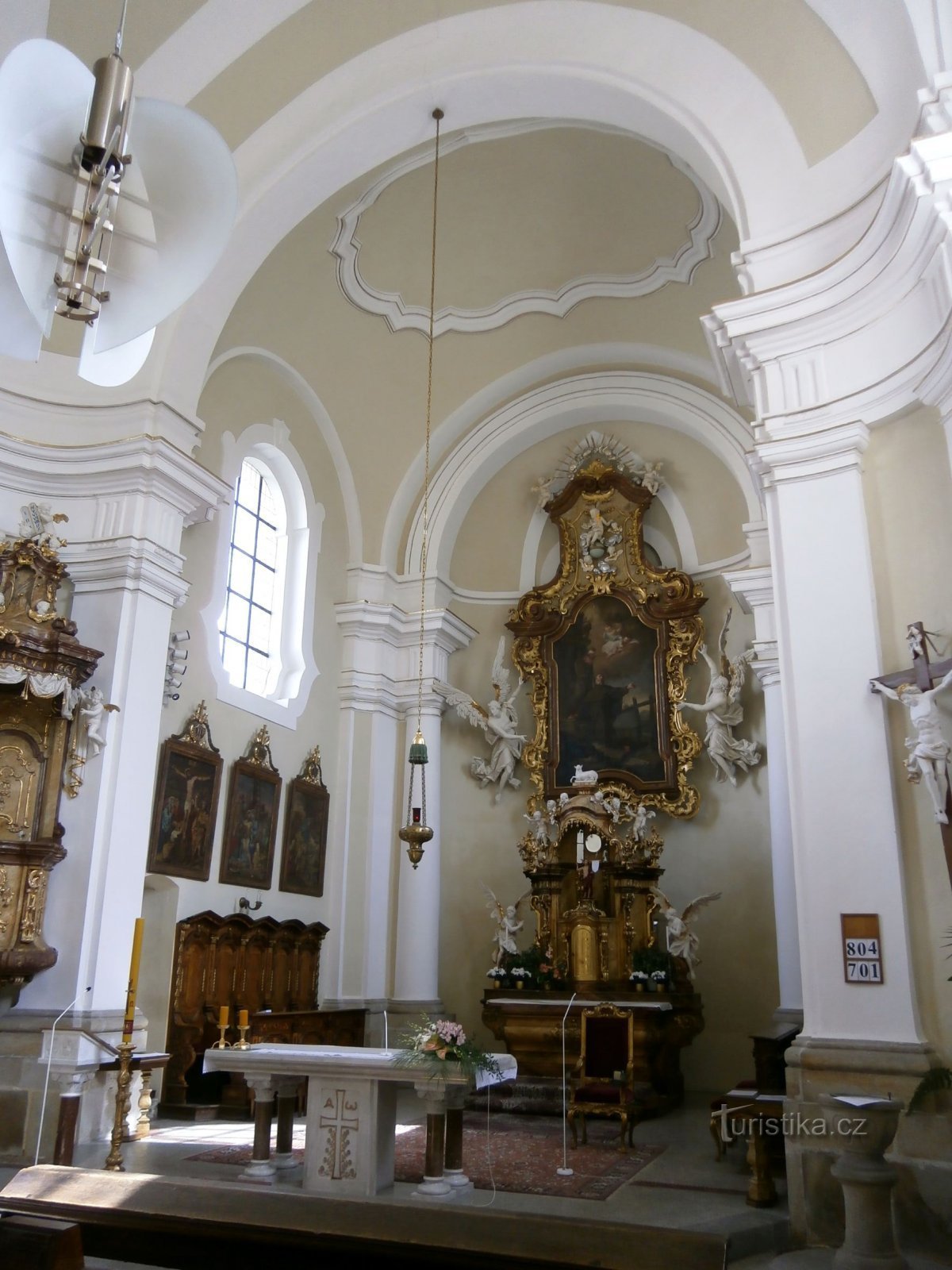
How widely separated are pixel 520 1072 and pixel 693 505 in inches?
254

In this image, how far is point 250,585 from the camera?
10992 mm

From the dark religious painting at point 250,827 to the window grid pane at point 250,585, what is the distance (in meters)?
0.97

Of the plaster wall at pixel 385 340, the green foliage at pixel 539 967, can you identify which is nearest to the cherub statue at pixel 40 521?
the plaster wall at pixel 385 340

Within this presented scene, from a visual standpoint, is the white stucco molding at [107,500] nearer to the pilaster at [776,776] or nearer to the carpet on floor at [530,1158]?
the carpet on floor at [530,1158]

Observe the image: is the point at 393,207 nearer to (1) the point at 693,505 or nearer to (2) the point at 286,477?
(2) the point at 286,477

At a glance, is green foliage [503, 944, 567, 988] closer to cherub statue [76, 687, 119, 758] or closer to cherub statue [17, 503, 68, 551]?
cherub statue [76, 687, 119, 758]

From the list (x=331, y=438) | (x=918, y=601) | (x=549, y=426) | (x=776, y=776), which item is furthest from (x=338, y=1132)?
(x=549, y=426)

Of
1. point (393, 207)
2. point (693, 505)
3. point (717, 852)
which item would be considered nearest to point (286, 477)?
point (393, 207)

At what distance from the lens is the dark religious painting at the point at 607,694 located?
11.7 metres

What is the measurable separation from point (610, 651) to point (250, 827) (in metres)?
4.50

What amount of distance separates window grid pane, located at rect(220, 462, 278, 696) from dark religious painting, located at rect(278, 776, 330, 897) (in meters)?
1.19

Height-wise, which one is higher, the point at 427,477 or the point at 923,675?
the point at 427,477

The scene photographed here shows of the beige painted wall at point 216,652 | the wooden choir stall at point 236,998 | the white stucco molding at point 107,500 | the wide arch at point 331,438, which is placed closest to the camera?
the white stucco molding at point 107,500

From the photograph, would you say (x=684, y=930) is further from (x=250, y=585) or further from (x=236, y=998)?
(x=250, y=585)
